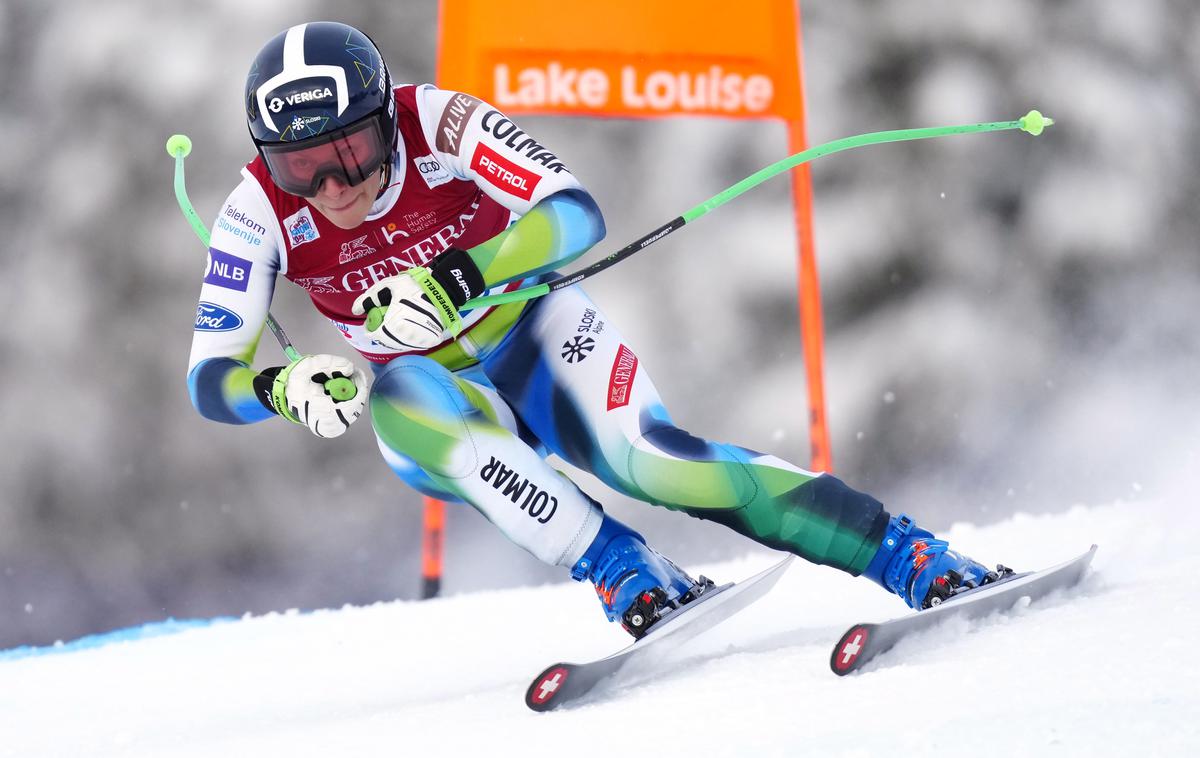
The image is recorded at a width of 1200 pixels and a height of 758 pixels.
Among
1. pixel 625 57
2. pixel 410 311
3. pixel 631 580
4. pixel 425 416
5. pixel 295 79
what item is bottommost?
pixel 631 580

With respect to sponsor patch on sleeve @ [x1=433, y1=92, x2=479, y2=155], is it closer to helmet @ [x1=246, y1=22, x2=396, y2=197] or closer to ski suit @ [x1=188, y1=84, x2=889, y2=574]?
ski suit @ [x1=188, y1=84, x2=889, y2=574]

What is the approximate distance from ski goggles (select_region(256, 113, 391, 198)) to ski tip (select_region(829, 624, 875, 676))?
124 centimetres

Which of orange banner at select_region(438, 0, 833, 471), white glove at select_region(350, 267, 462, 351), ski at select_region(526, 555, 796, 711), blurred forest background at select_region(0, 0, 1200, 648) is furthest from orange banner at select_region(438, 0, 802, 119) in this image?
ski at select_region(526, 555, 796, 711)

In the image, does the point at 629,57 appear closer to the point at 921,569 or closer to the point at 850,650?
the point at 921,569

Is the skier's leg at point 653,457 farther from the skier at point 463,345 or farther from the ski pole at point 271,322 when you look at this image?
the ski pole at point 271,322

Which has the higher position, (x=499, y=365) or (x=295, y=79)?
(x=295, y=79)

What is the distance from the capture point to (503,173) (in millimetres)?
2297

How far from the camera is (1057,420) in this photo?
15.6 ft

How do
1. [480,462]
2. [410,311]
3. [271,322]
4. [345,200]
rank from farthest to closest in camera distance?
1. [271,322]
2. [345,200]
3. [480,462]
4. [410,311]

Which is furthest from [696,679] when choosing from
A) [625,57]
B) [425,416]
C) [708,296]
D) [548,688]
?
[625,57]

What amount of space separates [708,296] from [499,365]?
187 centimetres

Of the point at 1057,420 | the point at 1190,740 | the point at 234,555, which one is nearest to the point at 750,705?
the point at 1190,740

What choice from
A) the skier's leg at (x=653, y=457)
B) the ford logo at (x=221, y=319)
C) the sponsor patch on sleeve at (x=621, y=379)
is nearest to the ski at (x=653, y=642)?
the skier's leg at (x=653, y=457)

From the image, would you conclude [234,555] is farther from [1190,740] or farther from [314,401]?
[1190,740]
